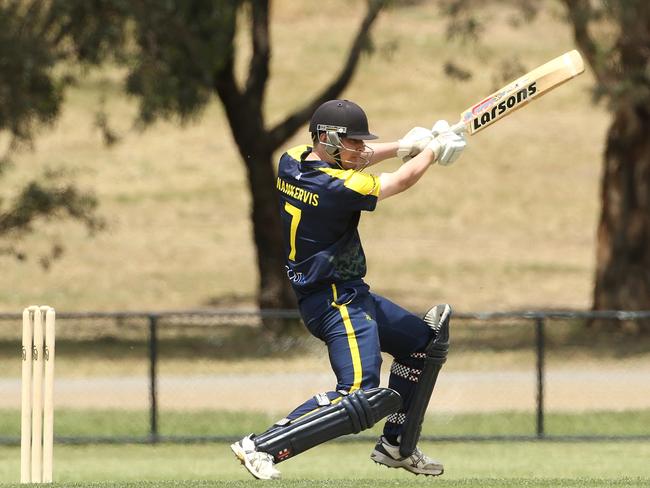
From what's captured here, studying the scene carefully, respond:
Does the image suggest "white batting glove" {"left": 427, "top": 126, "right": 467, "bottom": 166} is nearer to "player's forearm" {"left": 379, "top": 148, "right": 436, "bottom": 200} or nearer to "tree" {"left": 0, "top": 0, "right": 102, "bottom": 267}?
"player's forearm" {"left": 379, "top": 148, "right": 436, "bottom": 200}

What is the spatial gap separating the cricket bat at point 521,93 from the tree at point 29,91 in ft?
35.3

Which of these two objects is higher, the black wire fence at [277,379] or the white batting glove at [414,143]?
the white batting glove at [414,143]

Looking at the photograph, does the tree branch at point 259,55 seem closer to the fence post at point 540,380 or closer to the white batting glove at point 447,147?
the fence post at point 540,380

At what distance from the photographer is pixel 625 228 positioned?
22266 millimetres

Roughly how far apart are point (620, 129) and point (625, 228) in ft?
5.57

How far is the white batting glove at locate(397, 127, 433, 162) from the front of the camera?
27.4ft

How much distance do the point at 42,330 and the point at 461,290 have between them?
832 inches

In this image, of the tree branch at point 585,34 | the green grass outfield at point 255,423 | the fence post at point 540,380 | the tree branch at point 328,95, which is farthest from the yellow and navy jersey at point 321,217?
the tree branch at point 328,95

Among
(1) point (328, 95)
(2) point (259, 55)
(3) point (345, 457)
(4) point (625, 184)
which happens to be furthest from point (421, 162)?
(4) point (625, 184)

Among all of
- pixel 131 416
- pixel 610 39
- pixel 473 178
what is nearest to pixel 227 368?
pixel 131 416

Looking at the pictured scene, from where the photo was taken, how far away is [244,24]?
22.1 m

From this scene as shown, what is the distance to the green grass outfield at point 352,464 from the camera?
10043 mm

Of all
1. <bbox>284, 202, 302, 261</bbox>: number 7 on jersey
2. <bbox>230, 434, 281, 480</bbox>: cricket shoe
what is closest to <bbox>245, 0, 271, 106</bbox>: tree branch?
<bbox>284, 202, 302, 261</bbox>: number 7 on jersey

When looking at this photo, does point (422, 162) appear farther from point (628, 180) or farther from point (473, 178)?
point (473, 178)
